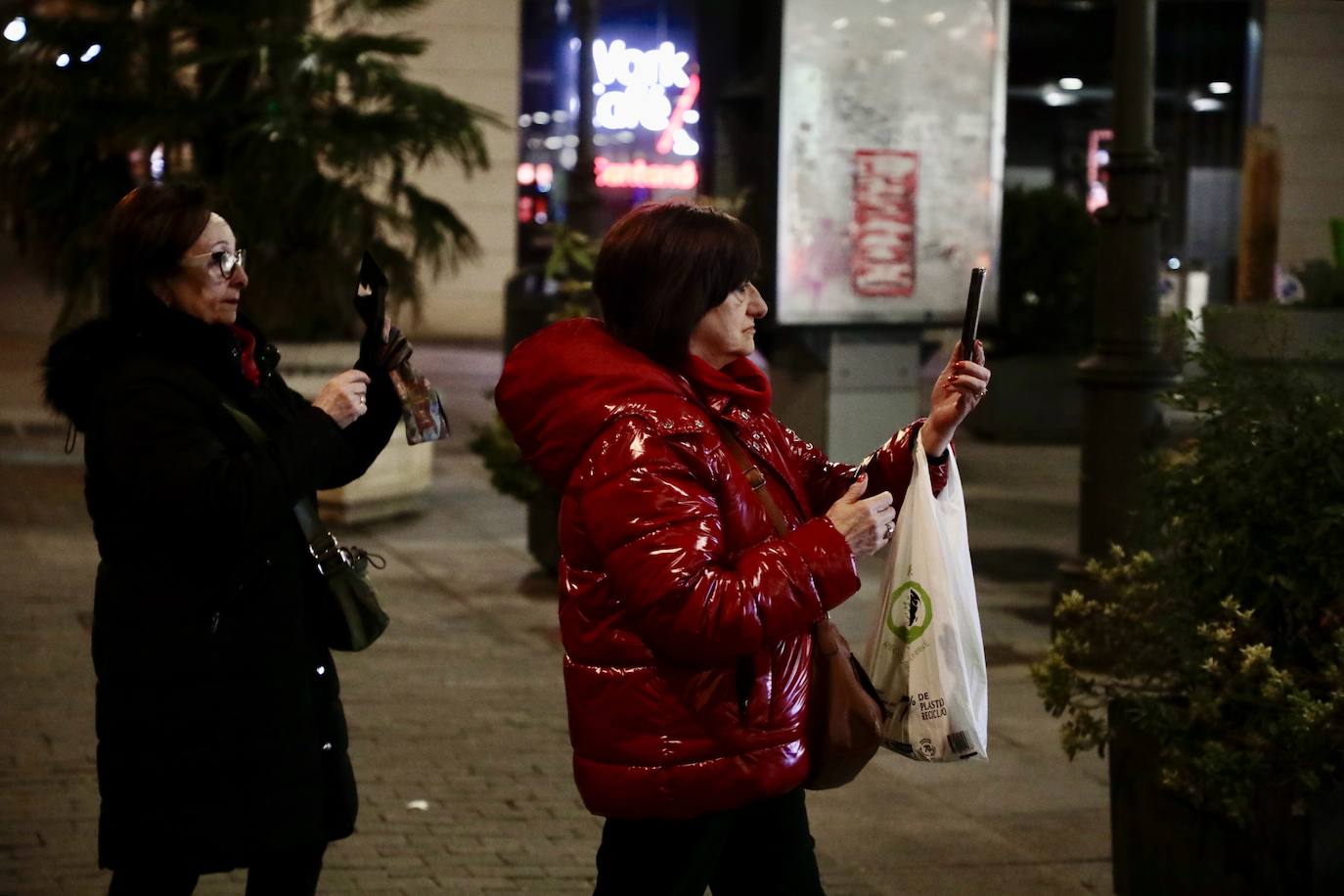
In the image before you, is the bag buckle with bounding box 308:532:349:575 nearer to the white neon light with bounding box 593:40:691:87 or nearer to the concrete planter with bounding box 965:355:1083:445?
the concrete planter with bounding box 965:355:1083:445

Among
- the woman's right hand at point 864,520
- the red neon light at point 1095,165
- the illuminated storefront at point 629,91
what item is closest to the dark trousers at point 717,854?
the woman's right hand at point 864,520

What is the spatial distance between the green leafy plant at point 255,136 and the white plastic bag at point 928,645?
842cm

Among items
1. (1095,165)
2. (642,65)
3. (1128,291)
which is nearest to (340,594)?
(1128,291)

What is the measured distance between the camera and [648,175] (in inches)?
1262

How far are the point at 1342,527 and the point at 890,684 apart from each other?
148 centimetres

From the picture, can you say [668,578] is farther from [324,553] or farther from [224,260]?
[224,260]

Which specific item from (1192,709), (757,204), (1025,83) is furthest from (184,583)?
(1025,83)

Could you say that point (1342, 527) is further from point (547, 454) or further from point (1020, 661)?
point (1020, 661)

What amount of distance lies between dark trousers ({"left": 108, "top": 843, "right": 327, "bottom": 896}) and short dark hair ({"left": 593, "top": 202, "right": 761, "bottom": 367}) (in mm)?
1216

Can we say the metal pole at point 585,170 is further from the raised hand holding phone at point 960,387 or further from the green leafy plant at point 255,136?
the raised hand holding phone at point 960,387

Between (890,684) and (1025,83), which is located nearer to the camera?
(890,684)

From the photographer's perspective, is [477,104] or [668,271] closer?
[668,271]

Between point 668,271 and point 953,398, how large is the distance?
1.97 ft

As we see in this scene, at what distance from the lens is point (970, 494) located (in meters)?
13.4
